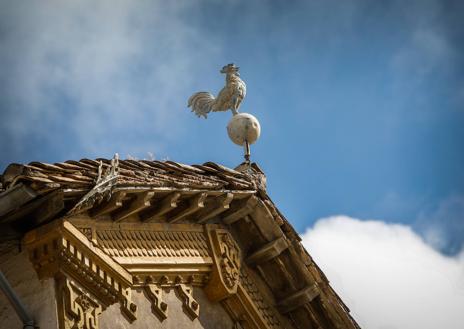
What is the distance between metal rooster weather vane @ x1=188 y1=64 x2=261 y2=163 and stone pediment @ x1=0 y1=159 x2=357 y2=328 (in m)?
0.70

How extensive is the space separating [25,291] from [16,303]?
2.06ft

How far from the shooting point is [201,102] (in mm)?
15695

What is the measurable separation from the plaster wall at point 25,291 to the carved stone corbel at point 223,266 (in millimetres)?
2649

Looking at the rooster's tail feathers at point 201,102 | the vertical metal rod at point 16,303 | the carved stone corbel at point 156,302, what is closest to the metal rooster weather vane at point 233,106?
the rooster's tail feathers at point 201,102

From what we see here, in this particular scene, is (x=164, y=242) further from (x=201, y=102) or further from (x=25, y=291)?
(x=201, y=102)

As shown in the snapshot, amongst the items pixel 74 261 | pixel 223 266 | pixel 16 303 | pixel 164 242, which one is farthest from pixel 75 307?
pixel 223 266

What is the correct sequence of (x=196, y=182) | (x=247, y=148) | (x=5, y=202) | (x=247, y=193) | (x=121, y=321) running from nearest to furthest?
(x=5, y=202)
(x=121, y=321)
(x=196, y=182)
(x=247, y=193)
(x=247, y=148)

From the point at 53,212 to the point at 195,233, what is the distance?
2681 millimetres

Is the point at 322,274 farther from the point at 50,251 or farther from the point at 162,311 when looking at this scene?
the point at 50,251

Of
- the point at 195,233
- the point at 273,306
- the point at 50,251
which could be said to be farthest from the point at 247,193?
the point at 50,251

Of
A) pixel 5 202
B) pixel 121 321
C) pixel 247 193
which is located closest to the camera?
pixel 5 202

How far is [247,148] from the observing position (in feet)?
49.4

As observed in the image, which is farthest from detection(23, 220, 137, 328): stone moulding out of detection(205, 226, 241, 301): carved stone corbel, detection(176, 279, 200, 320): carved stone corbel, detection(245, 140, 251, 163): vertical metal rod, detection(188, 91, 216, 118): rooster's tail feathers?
detection(188, 91, 216, 118): rooster's tail feathers

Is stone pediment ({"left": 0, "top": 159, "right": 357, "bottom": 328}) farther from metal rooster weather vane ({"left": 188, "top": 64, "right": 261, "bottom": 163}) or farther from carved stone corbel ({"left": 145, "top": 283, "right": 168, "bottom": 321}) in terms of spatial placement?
metal rooster weather vane ({"left": 188, "top": 64, "right": 261, "bottom": 163})
